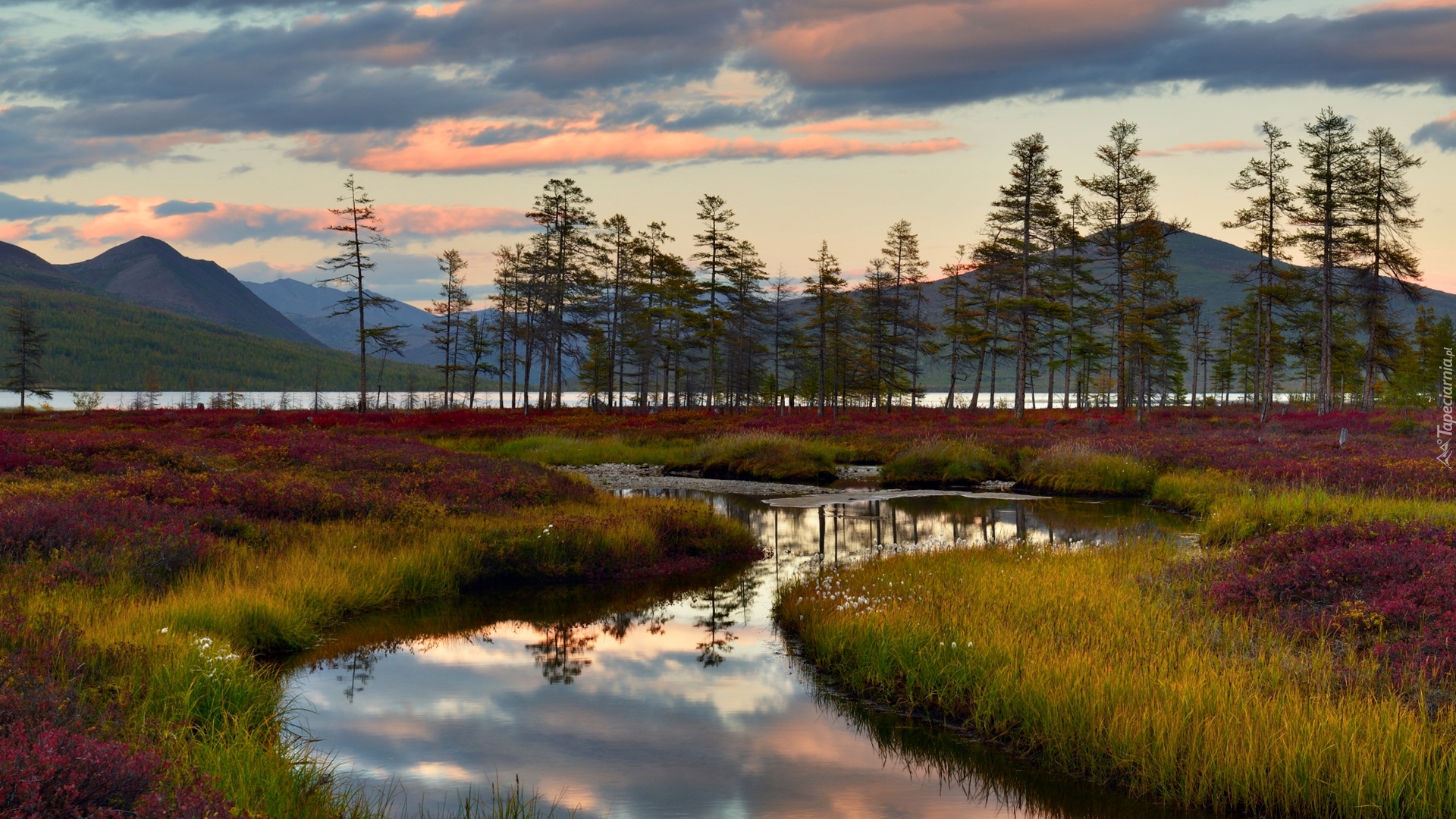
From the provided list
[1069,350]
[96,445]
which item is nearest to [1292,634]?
[96,445]

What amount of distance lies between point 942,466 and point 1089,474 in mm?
5319

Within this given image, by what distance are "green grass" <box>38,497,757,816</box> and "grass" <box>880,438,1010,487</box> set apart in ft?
43.6

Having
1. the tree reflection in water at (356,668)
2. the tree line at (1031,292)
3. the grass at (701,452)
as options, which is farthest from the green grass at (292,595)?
the tree line at (1031,292)

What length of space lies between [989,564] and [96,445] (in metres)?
20.2

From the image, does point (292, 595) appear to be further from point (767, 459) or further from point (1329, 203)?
point (1329, 203)

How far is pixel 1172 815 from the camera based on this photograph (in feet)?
22.4

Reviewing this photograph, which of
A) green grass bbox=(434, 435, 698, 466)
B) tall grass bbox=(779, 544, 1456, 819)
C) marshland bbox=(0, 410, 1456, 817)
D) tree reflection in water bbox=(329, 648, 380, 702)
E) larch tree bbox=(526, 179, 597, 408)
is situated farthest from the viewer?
larch tree bbox=(526, 179, 597, 408)

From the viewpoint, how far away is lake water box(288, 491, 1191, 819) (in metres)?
7.34

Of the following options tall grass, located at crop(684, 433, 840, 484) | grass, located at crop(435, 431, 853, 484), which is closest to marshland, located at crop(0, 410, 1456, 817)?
tall grass, located at crop(684, 433, 840, 484)

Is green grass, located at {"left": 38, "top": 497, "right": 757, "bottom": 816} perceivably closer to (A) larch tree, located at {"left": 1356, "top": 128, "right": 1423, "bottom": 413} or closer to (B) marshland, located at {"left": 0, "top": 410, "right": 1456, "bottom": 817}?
(B) marshland, located at {"left": 0, "top": 410, "right": 1456, "bottom": 817}

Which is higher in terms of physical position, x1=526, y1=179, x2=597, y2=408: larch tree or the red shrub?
x1=526, y1=179, x2=597, y2=408: larch tree

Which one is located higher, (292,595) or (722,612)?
(292,595)

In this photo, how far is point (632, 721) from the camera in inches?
363

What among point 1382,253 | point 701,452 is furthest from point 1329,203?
point 701,452
